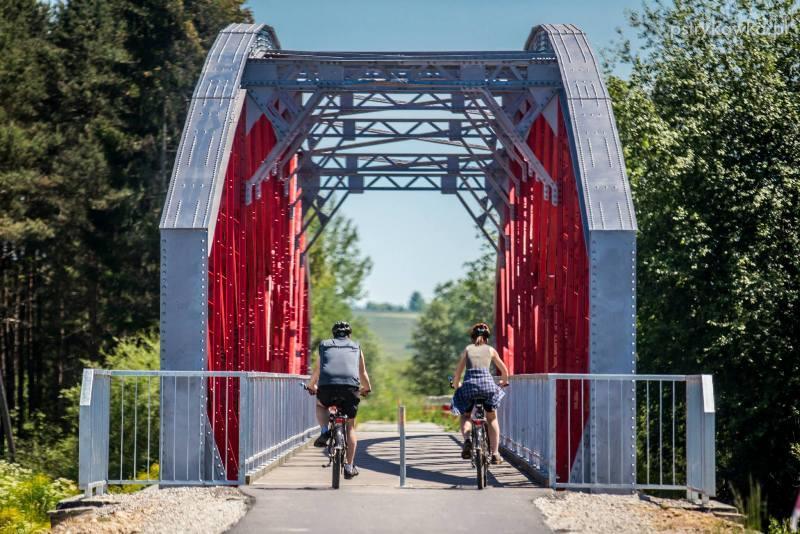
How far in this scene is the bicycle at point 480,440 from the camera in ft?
44.6

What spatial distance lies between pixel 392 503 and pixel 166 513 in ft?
6.46

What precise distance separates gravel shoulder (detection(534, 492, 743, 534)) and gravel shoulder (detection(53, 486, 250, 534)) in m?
2.64

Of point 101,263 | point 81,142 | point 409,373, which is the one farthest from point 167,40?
point 409,373

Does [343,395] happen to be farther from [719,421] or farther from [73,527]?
[719,421]

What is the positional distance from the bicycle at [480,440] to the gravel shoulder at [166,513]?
237cm

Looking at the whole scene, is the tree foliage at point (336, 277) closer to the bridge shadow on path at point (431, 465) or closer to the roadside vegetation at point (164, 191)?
the roadside vegetation at point (164, 191)

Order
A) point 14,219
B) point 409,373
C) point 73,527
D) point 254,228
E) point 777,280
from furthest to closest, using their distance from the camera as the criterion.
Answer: point 409,373 → point 14,219 → point 777,280 → point 254,228 → point 73,527

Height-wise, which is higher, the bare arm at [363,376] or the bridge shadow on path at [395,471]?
the bare arm at [363,376]

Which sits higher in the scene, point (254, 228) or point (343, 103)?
point (343, 103)

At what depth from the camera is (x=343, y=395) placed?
1366 cm

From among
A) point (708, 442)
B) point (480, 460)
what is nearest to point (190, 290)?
point (480, 460)

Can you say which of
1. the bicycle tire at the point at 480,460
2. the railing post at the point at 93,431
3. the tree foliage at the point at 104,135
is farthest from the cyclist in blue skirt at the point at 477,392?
the tree foliage at the point at 104,135

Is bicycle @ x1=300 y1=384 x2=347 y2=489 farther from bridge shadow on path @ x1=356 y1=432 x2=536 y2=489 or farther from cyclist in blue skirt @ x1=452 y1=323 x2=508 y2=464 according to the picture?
cyclist in blue skirt @ x1=452 y1=323 x2=508 y2=464

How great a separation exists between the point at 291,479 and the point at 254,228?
6.54m
